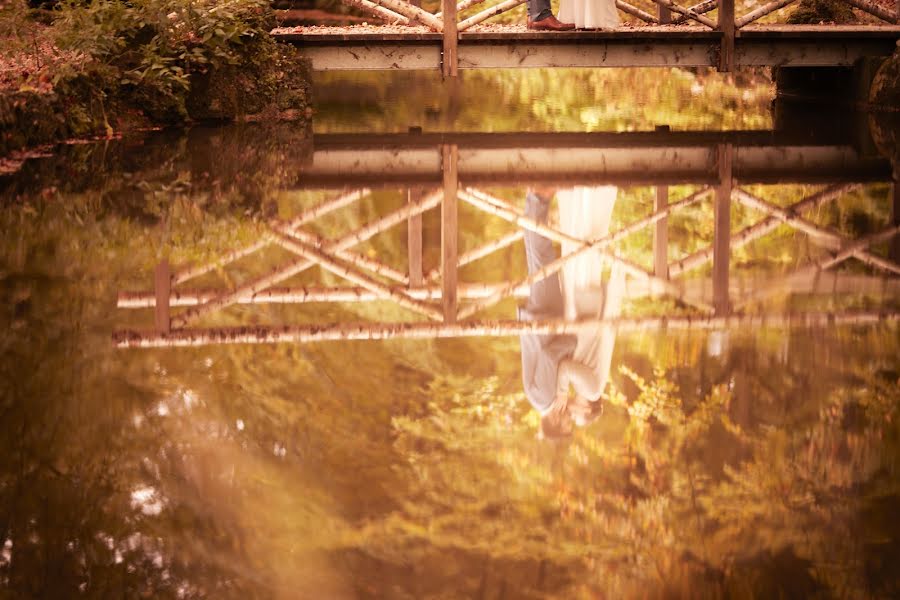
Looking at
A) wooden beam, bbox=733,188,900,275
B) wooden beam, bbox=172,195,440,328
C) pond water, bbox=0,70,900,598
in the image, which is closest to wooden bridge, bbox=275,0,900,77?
pond water, bbox=0,70,900,598

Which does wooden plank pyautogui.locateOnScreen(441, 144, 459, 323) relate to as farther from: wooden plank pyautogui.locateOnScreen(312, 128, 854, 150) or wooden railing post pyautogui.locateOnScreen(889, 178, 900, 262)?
wooden railing post pyautogui.locateOnScreen(889, 178, 900, 262)

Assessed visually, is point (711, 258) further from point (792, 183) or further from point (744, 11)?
point (744, 11)

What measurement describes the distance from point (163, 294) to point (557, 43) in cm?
983

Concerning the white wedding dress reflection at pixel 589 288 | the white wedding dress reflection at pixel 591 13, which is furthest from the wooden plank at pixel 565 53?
the white wedding dress reflection at pixel 589 288

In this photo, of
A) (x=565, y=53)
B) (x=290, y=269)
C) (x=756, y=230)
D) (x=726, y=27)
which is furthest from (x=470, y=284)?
(x=726, y=27)

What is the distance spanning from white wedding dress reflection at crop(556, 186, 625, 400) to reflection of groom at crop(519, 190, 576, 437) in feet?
0.16

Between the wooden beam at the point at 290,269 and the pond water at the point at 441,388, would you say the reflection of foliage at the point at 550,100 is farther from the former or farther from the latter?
the wooden beam at the point at 290,269

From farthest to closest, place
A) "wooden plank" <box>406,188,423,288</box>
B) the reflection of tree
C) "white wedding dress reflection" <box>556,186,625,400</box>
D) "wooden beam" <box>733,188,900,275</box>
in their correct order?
"wooden beam" <box>733,188,900,275</box>
"wooden plank" <box>406,188,423,288</box>
"white wedding dress reflection" <box>556,186,625,400</box>
the reflection of tree

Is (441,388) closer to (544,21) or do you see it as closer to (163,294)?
(163,294)

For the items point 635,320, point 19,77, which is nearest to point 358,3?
point 19,77

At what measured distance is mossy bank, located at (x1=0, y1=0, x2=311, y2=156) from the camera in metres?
12.8

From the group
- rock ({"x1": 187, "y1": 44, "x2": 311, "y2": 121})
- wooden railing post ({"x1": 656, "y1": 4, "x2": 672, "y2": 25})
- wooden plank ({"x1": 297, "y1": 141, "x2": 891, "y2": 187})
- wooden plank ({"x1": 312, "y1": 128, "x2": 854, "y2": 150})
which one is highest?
wooden railing post ({"x1": 656, "y1": 4, "x2": 672, "y2": 25})

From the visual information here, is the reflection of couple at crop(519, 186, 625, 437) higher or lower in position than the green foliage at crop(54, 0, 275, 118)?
lower

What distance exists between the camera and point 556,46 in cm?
1541
